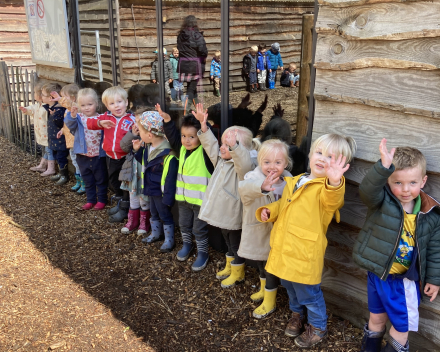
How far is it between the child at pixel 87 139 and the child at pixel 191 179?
1.37 m

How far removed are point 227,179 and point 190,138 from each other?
0.58 meters

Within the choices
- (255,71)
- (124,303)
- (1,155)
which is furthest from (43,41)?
(124,303)

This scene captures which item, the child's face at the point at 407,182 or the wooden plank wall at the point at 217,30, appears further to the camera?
the wooden plank wall at the point at 217,30

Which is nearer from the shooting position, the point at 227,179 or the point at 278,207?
the point at 278,207

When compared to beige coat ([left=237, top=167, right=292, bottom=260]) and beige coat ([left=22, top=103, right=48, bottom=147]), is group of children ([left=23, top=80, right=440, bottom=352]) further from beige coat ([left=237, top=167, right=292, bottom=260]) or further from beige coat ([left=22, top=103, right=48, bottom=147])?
beige coat ([left=22, top=103, right=48, bottom=147])

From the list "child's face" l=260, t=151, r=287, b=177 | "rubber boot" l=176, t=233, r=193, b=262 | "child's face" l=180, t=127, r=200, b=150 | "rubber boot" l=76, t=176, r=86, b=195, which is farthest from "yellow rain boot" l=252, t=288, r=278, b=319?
"rubber boot" l=76, t=176, r=86, b=195

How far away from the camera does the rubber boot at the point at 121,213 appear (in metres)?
4.89

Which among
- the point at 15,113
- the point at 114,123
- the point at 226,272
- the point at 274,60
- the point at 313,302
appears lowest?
the point at 226,272

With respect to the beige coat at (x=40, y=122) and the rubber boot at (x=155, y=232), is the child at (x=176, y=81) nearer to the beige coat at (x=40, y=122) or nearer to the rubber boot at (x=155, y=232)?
the rubber boot at (x=155, y=232)

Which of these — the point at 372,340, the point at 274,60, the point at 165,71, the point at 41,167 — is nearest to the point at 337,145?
the point at 274,60

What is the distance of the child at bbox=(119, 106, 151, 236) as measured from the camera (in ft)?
14.5

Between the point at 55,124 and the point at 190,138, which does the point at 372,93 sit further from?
the point at 55,124

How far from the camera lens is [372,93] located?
2547mm

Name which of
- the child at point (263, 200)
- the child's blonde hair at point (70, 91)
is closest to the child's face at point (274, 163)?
the child at point (263, 200)
